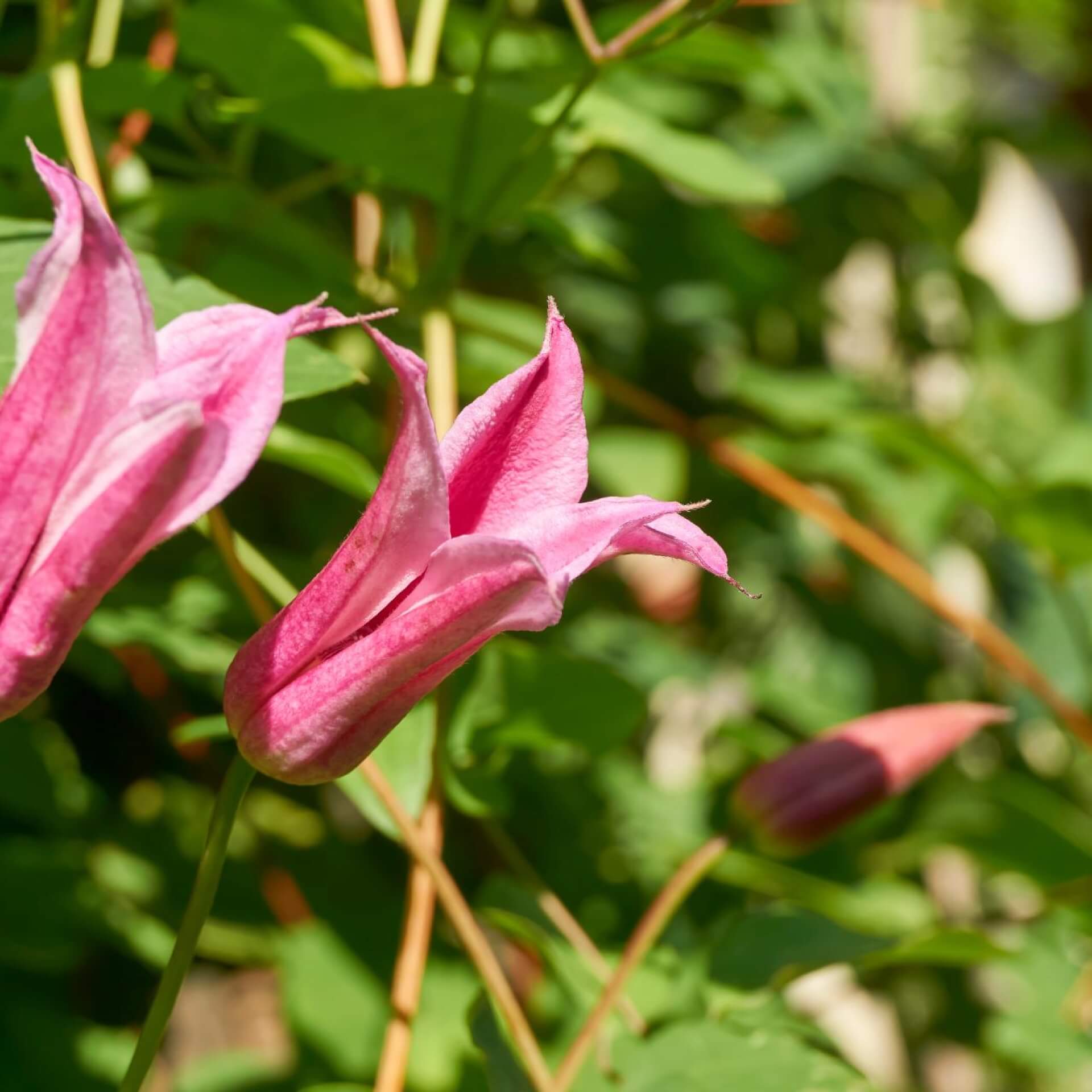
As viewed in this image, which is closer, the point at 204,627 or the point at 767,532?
the point at 204,627

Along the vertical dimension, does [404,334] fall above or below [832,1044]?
above

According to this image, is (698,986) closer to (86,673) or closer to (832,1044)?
(832,1044)

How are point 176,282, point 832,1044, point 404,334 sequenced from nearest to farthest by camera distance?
1. point 176,282
2. point 832,1044
3. point 404,334

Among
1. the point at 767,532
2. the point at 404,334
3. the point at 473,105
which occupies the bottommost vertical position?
the point at 767,532

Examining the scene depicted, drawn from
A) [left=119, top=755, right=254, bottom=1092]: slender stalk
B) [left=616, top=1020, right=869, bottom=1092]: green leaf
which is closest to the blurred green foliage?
[left=616, top=1020, right=869, bottom=1092]: green leaf

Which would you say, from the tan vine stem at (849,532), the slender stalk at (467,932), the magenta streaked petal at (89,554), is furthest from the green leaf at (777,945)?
the magenta streaked petal at (89,554)

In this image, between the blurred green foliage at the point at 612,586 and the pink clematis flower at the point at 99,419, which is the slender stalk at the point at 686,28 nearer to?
the blurred green foliage at the point at 612,586

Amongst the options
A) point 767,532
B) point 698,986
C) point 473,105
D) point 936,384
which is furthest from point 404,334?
point 936,384
